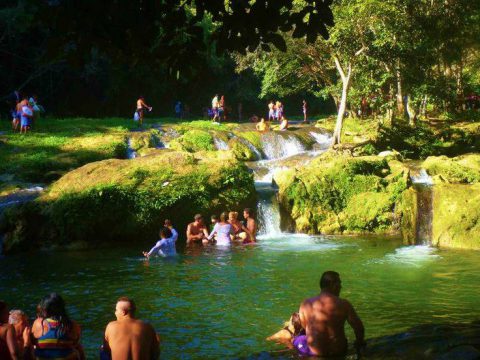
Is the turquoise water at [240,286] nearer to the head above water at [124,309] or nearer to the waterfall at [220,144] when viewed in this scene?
the head above water at [124,309]

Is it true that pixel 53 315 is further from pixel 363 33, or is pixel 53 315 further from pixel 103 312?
pixel 363 33

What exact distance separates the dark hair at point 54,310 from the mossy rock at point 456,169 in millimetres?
16426

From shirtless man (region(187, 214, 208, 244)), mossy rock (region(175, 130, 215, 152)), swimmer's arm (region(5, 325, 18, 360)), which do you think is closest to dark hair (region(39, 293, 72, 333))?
swimmer's arm (region(5, 325, 18, 360))

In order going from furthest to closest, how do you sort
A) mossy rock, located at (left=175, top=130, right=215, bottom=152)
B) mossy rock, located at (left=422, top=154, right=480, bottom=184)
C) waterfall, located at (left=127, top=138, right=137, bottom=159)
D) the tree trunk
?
the tree trunk < mossy rock, located at (left=175, top=130, right=215, bottom=152) < waterfall, located at (left=127, top=138, right=137, bottom=159) < mossy rock, located at (left=422, top=154, right=480, bottom=184)

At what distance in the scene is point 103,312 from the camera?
11.5 meters

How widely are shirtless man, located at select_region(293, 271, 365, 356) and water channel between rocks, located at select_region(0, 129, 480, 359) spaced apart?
673 millimetres

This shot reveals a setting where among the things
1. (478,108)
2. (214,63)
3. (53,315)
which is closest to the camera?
(53,315)

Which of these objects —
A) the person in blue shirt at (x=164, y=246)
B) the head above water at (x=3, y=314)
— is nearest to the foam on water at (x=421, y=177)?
the person in blue shirt at (x=164, y=246)

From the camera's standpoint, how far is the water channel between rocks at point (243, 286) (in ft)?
33.7

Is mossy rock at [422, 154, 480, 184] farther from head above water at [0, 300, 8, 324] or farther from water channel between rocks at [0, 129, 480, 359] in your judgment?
head above water at [0, 300, 8, 324]

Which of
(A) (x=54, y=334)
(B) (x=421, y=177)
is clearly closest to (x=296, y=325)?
(A) (x=54, y=334)

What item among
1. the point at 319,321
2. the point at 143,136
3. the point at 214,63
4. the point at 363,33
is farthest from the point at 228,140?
the point at 319,321

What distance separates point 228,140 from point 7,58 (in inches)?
729

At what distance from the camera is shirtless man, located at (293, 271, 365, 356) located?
681 cm
